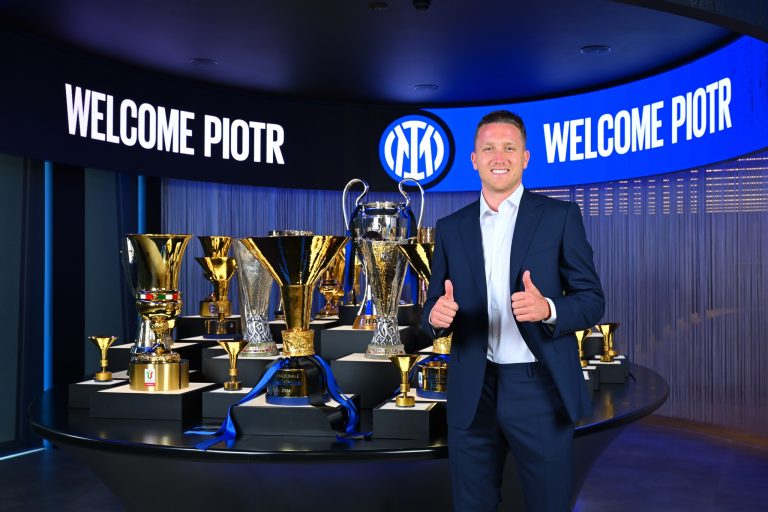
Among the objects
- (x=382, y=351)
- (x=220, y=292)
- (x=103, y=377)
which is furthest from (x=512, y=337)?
(x=220, y=292)

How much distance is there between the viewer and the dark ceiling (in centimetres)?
449

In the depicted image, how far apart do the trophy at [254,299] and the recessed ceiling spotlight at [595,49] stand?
3078 mm

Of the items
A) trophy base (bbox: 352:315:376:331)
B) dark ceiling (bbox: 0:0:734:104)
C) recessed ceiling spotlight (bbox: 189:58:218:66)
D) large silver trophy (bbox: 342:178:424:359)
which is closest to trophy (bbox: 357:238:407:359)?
large silver trophy (bbox: 342:178:424:359)

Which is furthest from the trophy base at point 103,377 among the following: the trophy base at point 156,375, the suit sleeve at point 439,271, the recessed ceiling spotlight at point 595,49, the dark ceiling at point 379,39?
the recessed ceiling spotlight at point 595,49

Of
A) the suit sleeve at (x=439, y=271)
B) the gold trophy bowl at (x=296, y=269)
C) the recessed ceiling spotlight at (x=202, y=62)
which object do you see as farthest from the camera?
the recessed ceiling spotlight at (x=202, y=62)

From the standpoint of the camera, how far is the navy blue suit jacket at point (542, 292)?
1.84 metres

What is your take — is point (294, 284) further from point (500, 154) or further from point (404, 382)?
point (500, 154)

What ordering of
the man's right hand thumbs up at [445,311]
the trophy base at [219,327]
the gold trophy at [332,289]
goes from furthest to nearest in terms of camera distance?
the gold trophy at [332,289]
the trophy base at [219,327]
the man's right hand thumbs up at [445,311]

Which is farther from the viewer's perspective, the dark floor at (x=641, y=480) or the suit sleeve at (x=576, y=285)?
the dark floor at (x=641, y=480)

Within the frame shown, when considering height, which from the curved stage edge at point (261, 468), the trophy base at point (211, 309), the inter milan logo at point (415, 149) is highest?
the inter milan logo at point (415, 149)

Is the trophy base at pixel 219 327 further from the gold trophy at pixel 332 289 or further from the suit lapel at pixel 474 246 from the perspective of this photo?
the suit lapel at pixel 474 246

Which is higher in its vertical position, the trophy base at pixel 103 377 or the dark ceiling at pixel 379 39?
the dark ceiling at pixel 379 39

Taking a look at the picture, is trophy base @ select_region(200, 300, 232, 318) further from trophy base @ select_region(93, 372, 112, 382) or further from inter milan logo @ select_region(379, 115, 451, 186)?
inter milan logo @ select_region(379, 115, 451, 186)

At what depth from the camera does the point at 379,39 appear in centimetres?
508
